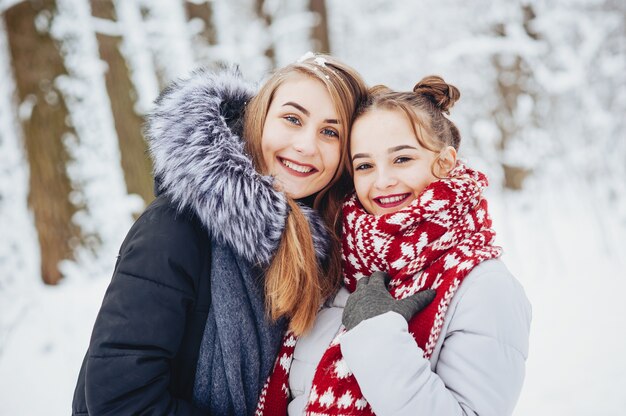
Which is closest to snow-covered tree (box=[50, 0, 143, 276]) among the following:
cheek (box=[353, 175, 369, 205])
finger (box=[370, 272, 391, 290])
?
cheek (box=[353, 175, 369, 205])

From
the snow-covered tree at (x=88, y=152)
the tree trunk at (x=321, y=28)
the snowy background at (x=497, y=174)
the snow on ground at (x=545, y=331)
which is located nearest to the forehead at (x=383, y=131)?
the snowy background at (x=497, y=174)

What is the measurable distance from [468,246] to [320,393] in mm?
811

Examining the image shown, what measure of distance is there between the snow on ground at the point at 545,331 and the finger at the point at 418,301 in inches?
98.4

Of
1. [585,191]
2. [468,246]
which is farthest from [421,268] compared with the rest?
[585,191]

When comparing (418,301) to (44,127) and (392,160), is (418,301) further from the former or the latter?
(44,127)

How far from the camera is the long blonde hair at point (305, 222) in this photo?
1739 mm

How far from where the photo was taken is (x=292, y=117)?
1998 millimetres

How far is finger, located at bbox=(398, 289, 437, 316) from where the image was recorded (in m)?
1.59

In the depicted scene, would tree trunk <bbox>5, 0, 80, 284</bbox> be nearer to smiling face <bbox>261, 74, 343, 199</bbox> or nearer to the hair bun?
smiling face <bbox>261, 74, 343, 199</bbox>

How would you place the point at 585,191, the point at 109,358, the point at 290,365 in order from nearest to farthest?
1. the point at 109,358
2. the point at 290,365
3. the point at 585,191

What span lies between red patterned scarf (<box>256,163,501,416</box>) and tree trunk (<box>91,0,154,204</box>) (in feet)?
13.6

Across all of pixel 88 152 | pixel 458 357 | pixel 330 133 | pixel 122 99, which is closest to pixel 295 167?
pixel 330 133

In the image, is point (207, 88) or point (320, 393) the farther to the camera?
point (207, 88)

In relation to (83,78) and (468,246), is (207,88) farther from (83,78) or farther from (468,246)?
(83,78)
